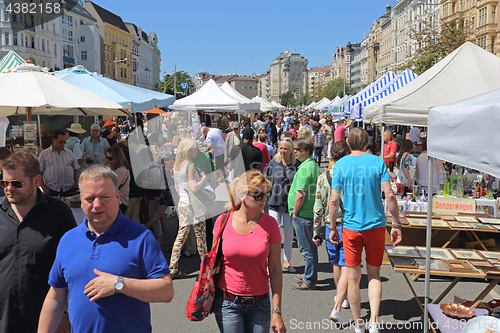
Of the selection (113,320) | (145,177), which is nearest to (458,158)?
(113,320)

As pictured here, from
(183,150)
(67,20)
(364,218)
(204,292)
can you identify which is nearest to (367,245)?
(364,218)

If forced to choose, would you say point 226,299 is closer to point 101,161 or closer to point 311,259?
point 311,259

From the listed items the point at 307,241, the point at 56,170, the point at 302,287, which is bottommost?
the point at 302,287

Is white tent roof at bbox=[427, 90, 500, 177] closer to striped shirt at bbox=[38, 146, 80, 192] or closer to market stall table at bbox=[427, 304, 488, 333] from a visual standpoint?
market stall table at bbox=[427, 304, 488, 333]

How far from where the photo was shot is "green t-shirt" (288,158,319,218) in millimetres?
5477

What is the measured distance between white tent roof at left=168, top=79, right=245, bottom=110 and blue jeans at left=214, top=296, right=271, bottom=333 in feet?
40.5

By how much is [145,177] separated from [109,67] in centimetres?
9113

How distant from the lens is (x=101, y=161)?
32.0 ft

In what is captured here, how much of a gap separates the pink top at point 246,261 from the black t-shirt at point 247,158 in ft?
19.4

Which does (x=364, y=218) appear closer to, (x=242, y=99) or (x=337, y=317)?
(x=337, y=317)

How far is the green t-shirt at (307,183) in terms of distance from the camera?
18.0ft

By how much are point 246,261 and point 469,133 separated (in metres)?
1.80

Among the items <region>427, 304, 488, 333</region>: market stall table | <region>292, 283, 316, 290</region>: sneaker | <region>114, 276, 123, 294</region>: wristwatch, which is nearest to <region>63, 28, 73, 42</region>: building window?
<region>292, 283, 316, 290</region>: sneaker

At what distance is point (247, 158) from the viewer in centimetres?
912
